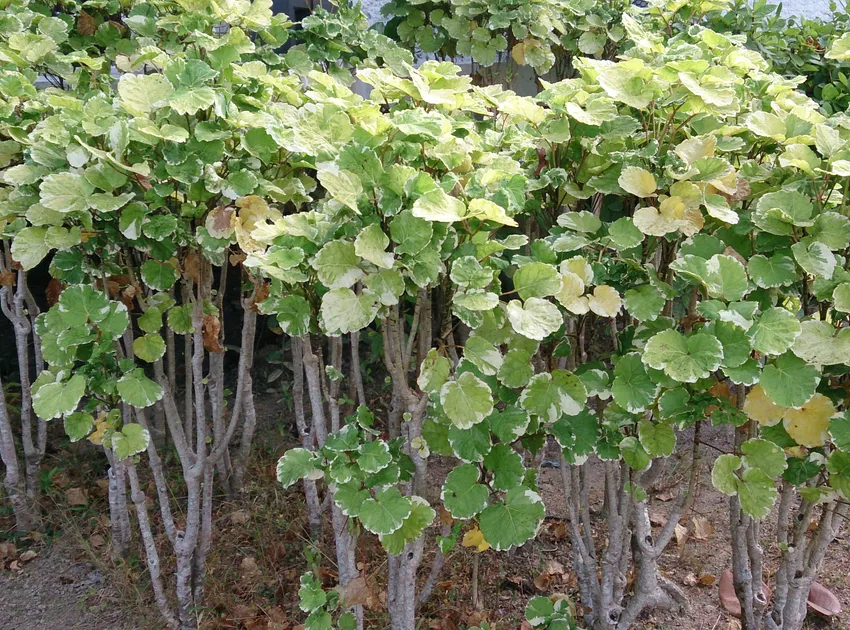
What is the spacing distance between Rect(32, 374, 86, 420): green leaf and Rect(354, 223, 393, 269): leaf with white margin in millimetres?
807

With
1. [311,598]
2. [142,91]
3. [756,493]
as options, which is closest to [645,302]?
[756,493]

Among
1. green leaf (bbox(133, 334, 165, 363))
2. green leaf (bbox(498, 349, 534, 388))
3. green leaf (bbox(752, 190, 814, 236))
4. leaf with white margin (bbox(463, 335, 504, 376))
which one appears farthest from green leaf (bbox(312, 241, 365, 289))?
green leaf (bbox(752, 190, 814, 236))

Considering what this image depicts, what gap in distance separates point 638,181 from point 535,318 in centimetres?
37

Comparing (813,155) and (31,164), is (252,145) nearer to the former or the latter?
(31,164)

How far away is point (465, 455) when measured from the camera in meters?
1.38

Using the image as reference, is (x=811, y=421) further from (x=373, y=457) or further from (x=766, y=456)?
(x=373, y=457)

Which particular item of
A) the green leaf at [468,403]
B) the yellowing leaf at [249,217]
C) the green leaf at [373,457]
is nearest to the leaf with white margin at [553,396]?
the green leaf at [468,403]

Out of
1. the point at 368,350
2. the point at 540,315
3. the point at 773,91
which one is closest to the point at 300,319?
the point at 540,315

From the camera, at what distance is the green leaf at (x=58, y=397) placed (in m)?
1.52

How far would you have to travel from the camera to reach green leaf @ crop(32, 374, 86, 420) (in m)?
1.52

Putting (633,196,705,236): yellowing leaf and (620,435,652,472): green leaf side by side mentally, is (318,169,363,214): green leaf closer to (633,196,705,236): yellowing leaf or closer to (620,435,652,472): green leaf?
(633,196,705,236): yellowing leaf

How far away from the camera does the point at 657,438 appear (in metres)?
1.45

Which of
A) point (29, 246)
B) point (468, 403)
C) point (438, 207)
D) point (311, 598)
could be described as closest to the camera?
point (438, 207)

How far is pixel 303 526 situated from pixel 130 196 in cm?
143
